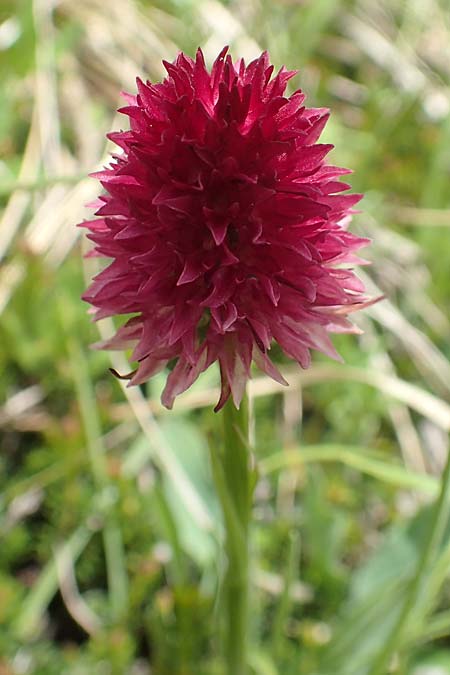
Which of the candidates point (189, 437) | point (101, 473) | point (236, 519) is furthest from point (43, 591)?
point (236, 519)

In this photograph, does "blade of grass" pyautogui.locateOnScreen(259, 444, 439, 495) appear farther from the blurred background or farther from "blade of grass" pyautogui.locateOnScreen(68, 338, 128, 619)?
"blade of grass" pyautogui.locateOnScreen(68, 338, 128, 619)

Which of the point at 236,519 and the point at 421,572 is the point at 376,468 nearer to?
the point at 421,572

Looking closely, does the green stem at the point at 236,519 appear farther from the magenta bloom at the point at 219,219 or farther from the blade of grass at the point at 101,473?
the blade of grass at the point at 101,473

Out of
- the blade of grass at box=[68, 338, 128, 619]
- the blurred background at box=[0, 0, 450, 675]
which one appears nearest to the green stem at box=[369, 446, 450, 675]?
the blurred background at box=[0, 0, 450, 675]

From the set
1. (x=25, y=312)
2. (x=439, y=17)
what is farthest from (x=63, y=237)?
(x=439, y=17)

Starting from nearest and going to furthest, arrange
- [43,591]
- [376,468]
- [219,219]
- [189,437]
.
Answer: [219,219], [376,468], [43,591], [189,437]

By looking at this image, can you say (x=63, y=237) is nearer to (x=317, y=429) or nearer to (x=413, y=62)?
(x=317, y=429)
